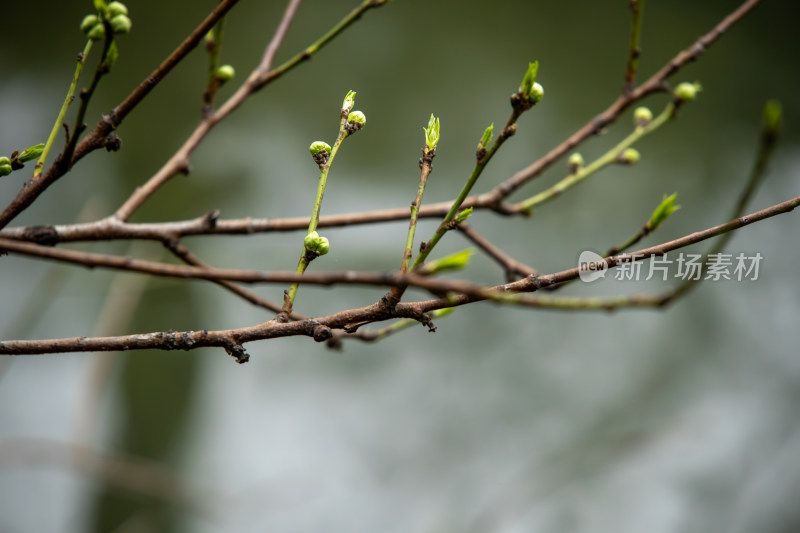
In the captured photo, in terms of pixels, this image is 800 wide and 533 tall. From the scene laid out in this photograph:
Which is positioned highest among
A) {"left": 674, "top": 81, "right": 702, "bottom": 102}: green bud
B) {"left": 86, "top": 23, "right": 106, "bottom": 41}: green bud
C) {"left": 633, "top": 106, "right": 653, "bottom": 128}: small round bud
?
{"left": 633, "top": 106, "right": 653, "bottom": 128}: small round bud

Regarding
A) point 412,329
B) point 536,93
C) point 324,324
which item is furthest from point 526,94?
point 412,329

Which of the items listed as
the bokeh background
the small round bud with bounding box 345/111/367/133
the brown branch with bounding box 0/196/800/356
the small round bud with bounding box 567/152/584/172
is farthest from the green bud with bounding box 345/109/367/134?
the bokeh background

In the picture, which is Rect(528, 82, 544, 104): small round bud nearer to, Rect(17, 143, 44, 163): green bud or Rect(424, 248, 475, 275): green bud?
Rect(424, 248, 475, 275): green bud

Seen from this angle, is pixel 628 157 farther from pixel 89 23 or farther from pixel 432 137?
pixel 89 23

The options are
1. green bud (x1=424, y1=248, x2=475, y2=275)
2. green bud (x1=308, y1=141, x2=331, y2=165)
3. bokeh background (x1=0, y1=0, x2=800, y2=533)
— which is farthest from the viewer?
bokeh background (x1=0, y1=0, x2=800, y2=533)

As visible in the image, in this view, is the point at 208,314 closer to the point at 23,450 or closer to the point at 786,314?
the point at 23,450
